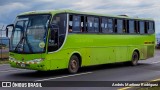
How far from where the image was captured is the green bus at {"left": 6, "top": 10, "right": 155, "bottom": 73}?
17.7m

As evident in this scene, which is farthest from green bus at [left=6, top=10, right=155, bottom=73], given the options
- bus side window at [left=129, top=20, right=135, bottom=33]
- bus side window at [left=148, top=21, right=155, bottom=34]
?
bus side window at [left=148, top=21, right=155, bottom=34]

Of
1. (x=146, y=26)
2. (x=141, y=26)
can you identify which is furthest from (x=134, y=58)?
(x=146, y=26)

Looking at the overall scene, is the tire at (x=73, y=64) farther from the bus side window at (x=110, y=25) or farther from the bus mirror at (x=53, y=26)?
the bus side window at (x=110, y=25)

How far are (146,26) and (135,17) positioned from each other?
1528 millimetres

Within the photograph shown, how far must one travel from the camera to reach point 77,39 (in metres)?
19.6

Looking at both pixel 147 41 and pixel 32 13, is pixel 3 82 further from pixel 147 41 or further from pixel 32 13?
pixel 147 41

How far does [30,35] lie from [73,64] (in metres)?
2.69

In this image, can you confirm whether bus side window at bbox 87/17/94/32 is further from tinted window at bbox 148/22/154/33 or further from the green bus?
tinted window at bbox 148/22/154/33

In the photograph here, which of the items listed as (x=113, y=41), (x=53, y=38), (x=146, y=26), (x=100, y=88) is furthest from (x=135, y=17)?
(x=100, y=88)

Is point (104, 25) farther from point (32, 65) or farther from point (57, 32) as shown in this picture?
point (32, 65)

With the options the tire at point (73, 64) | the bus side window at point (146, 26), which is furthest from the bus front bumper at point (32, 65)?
the bus side window at point (146, 26)

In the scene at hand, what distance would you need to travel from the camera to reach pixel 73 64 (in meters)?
19.3

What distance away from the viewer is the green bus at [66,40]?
58.0 feet

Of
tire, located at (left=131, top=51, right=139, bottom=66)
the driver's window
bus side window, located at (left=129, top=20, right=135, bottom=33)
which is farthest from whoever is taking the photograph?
tire, located at (left=131, top=51, right=139, bottom=66)
